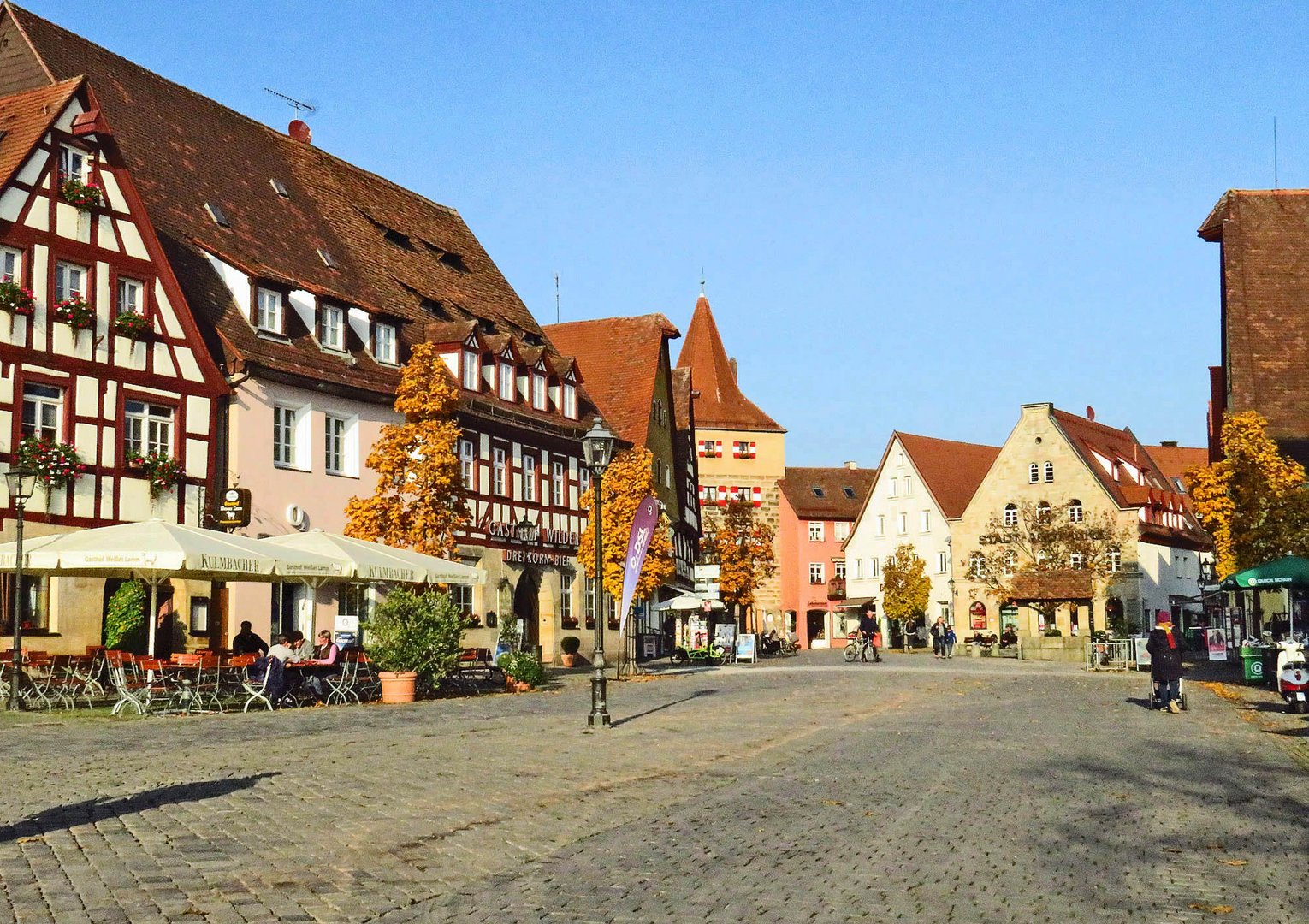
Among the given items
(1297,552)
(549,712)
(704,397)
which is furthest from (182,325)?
(704,397)

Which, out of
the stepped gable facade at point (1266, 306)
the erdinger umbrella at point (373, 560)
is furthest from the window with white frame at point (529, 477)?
the stepped gable facade at point (1266, 306)

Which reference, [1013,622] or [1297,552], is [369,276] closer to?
[1297,552]

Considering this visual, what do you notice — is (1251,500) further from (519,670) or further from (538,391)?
(538,391)

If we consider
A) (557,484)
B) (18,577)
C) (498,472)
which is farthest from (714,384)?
(18,577)

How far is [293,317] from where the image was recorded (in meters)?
34.8

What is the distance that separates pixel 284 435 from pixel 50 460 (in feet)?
23.0

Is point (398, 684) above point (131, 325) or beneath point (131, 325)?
beneath

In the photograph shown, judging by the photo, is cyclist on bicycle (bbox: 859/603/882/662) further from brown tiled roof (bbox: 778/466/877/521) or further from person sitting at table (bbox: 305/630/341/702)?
brown tiled roof (bbox: 778/466/877/521)

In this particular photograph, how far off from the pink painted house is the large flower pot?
7020 cm

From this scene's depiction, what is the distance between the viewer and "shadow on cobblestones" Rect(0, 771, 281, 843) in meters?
10.1

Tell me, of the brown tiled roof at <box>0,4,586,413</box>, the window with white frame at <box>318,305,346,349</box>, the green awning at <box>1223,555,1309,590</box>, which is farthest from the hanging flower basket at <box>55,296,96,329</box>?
the green awning at <box>1223,555,1309,590</box>

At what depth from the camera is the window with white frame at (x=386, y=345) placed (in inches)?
1479

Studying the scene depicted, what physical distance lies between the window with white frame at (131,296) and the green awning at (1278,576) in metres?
21.6

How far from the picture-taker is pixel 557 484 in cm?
4500
